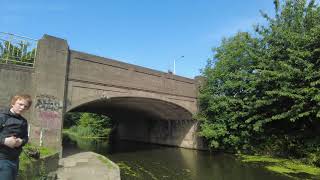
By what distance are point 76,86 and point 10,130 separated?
13.7 m

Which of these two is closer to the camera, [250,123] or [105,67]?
[105,67]

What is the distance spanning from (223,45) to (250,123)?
7157 mm

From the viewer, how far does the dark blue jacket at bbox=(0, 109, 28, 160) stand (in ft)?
12.2

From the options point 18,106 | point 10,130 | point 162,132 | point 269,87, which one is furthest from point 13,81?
point 162,132

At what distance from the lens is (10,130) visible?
374cm

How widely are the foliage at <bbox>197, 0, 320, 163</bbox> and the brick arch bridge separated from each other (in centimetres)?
260

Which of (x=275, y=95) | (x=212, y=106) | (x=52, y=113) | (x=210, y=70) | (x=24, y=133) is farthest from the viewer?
(x=210, y=70)

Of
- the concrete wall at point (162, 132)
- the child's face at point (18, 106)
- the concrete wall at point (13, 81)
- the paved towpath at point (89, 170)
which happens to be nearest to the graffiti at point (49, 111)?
the concrete wall at point (13, 81)

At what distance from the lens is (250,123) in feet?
72.8

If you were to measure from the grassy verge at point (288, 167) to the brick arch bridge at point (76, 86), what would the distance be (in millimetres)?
7494

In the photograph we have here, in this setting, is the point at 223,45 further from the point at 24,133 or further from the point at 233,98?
the point at 24,133

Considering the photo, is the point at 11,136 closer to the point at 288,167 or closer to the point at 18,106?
the point at 18,106

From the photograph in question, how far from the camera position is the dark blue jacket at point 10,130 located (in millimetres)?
3709

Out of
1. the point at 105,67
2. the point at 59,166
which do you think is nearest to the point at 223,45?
the point at 105,67
